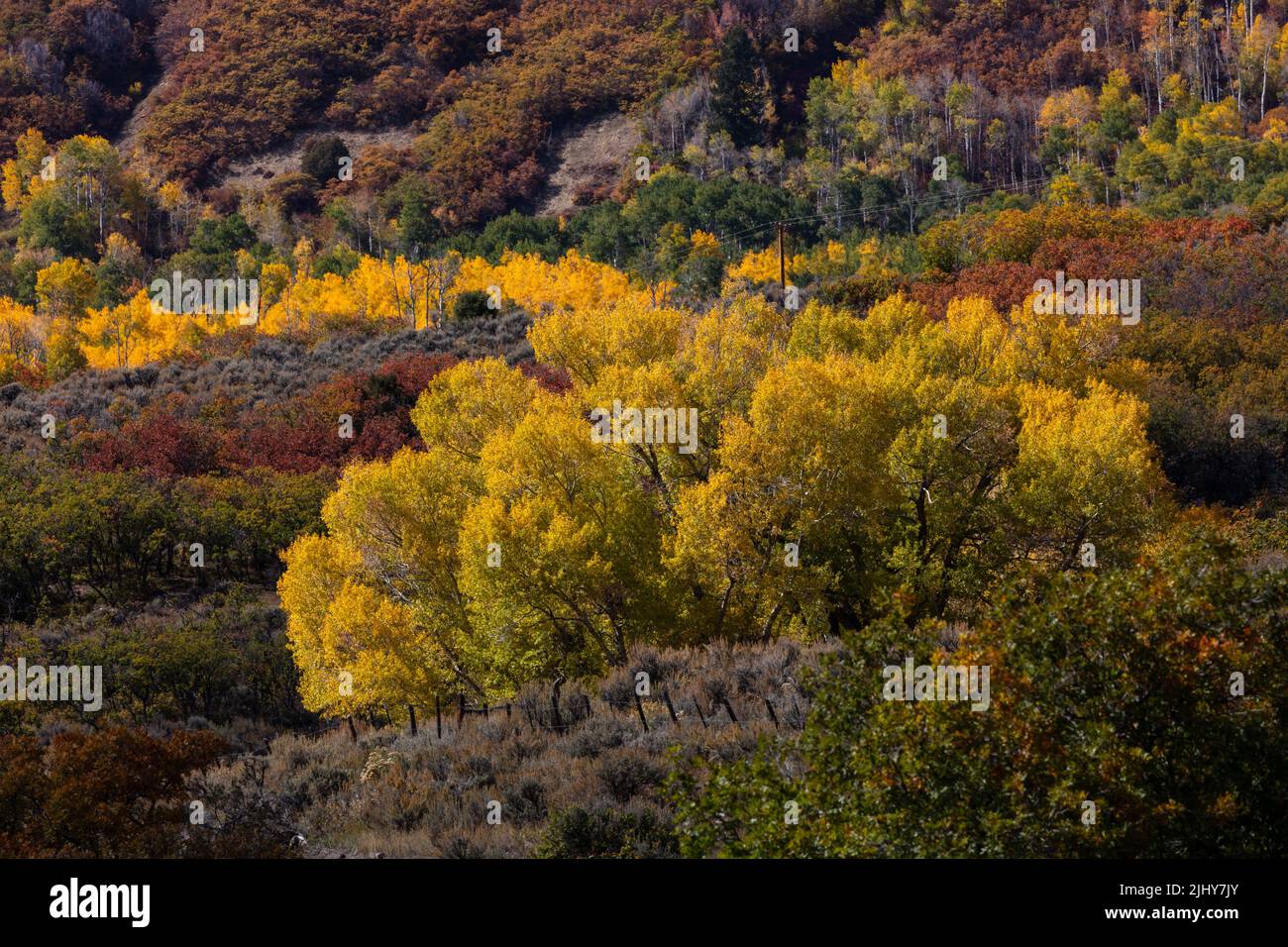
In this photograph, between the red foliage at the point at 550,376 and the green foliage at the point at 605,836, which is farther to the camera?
the red foliage at the point at 550,376

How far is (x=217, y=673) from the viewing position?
3450 centimetres

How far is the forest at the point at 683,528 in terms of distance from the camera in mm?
13945

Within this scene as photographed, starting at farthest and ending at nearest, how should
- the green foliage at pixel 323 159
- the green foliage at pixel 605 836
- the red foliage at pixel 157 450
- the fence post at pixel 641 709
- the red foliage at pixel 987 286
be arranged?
the green foliage at pixel 323 159, the red foliage at pixel 987 286, the red foliage at pixel 157 450, the fence post at pixel 641 709, the green foliage at pixel 605 836

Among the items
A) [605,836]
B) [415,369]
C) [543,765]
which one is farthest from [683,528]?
[415,369]

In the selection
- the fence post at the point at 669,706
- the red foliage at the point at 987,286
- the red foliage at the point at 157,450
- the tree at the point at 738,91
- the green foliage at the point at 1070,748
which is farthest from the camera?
the tree at the point at 738,91

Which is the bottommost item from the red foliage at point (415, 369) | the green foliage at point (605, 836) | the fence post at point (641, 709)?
the red foliage at point (415, 369)

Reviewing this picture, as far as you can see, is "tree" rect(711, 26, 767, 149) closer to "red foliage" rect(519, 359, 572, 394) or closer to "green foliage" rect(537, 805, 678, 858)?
"red foliage" rect(519, 359, 572, 394)

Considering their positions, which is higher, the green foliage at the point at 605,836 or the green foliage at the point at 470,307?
the green foliage at the point at 605,836

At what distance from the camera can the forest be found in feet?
45.8

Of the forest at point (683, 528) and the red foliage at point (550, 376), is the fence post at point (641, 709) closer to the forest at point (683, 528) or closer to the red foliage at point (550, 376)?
the forest at point (683, 528)

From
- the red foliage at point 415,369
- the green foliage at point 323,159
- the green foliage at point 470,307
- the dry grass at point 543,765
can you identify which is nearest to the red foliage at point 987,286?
the red foliage at point 415,369

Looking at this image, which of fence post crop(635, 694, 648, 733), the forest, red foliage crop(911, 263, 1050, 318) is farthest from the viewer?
red foliage crop(911, 263, 1050, 318)

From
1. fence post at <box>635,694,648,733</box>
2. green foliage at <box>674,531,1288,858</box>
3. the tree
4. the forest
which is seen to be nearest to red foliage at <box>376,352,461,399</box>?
the forest

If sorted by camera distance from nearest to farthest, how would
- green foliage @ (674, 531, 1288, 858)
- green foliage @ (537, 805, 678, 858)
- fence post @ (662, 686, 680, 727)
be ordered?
green foliage @ (674, 531, 1288, 858), green foliage @ (537, 805, 678, 858), fence post @ (662, 686, 680, 727)
